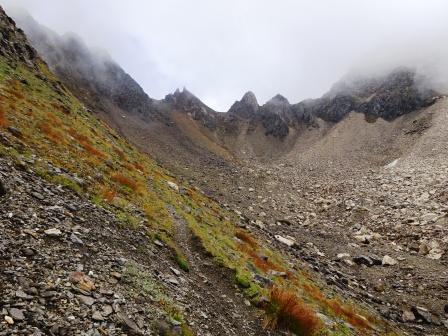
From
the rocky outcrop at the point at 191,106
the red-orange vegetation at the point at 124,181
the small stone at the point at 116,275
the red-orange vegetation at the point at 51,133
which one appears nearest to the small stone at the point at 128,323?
the small stone at the point at 116,275

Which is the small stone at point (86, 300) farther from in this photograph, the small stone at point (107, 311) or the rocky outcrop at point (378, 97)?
the rocky outcrop at point (378, 97)

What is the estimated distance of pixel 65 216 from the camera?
13359 millimetres

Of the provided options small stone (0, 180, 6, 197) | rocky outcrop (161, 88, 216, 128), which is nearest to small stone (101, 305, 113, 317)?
small stone (0, 180, 6, 197)

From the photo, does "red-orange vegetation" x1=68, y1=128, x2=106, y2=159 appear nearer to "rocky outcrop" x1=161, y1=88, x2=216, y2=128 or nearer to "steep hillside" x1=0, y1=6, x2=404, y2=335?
"steep hillside" x1=0, y1=6, x2=404, y2=335

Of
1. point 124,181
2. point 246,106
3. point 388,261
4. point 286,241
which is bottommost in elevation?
point 124,181

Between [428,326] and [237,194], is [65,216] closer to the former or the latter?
[428,326]

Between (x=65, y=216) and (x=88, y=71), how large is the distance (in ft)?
354

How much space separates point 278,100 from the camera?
147 m

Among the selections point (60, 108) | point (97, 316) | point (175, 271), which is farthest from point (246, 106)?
point (97, 316)

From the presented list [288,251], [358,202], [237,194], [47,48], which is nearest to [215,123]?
[47,48]

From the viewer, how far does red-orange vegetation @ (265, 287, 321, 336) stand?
559 inches

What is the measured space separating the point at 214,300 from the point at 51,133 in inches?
741

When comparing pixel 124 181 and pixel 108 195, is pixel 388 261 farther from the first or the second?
pixel 108 195

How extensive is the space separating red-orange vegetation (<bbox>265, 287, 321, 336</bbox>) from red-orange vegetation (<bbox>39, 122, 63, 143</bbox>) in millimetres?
18366
